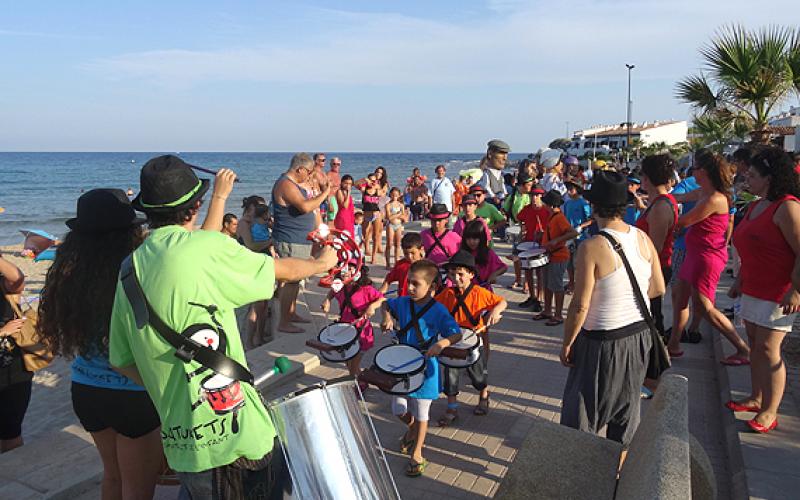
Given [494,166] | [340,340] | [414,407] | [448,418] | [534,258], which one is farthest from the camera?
[494,166]

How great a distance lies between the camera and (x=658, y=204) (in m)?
4.98

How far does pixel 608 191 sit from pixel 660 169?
160cm

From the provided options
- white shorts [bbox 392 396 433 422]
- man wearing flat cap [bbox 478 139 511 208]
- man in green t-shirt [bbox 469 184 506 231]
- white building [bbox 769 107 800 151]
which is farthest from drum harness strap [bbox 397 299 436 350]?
white building [bbox 769 107 800 151]

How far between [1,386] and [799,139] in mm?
19033

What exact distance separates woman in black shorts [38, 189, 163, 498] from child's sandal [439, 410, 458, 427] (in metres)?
2.72

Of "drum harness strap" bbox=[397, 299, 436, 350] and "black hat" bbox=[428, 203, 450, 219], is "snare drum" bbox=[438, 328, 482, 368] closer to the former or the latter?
"drum harness strap" bbox=[397, 299, 436, 350]

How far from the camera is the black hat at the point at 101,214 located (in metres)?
2.74

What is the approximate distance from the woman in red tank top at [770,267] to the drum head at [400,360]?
247cm

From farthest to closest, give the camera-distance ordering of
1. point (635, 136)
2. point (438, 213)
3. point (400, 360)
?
point (635, 136) < point (438, 213) < point (400, 360)

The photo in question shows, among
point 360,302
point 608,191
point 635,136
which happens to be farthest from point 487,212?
point 635,136

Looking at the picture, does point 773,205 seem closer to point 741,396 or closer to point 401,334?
point 741,396

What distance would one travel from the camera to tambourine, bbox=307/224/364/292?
3.04m

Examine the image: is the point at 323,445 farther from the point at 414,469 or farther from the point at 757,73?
the point at 757,73

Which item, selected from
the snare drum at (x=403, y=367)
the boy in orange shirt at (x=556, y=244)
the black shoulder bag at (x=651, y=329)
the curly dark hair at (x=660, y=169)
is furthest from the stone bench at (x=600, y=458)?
the boy in orange shirt at (x=556, y=244)
